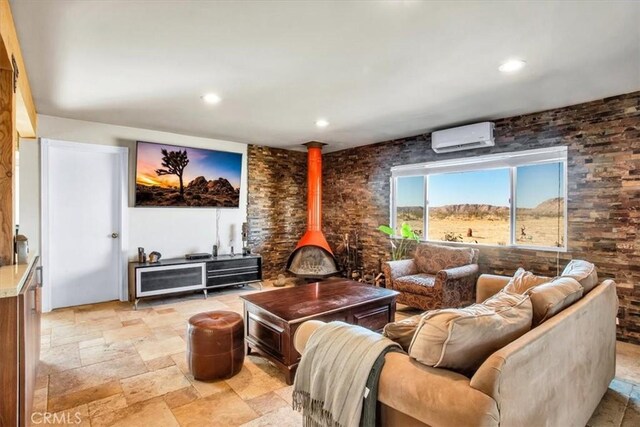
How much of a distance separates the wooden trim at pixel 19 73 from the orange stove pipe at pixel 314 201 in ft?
12.0

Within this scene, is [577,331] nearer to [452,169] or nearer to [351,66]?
[351,66]

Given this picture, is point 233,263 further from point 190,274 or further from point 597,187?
point 597,187

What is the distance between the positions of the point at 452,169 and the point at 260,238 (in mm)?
3445

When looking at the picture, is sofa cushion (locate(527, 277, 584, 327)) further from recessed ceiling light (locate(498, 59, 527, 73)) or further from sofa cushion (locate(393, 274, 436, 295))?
sofa cushion (locate(393, 274, 436, 295))

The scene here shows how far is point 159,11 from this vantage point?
201cm

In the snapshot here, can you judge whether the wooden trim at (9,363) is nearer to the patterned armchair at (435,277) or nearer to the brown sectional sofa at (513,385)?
the brown sectional sofa at (513,385)

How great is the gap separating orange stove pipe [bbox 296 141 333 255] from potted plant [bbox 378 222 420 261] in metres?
1.10

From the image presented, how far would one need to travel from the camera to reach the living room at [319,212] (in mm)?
1559

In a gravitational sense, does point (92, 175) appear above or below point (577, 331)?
above

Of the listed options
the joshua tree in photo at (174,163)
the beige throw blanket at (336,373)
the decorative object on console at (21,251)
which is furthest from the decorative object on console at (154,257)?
the beige throw blanket at (336,373)

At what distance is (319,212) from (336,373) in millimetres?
4646

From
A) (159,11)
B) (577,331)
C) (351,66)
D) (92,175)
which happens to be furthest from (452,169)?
(92,175)

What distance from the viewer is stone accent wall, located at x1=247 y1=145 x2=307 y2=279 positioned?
19.9 ft

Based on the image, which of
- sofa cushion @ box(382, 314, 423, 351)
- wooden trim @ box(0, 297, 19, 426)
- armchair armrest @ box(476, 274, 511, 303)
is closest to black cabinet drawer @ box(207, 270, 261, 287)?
wooden trim @ box(0, 297, 19, 426)
